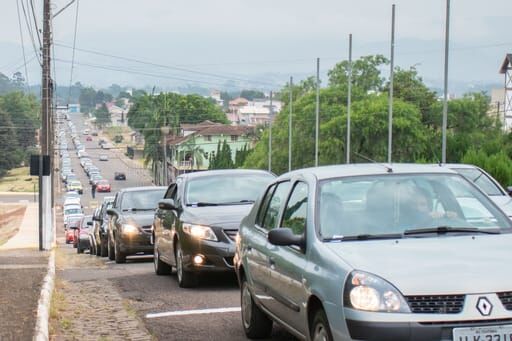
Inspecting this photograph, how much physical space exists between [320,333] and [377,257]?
74 centimetres

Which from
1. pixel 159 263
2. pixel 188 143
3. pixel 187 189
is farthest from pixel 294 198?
pixel 188 143

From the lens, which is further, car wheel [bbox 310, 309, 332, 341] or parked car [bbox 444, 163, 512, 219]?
parked car [bbox 444, 163, 512, 219]

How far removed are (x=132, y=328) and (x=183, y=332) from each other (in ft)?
2.39

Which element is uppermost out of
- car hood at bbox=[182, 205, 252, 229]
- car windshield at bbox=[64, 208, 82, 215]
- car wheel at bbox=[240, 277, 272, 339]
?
car hood at bbox=[182, 205, 252, 229]

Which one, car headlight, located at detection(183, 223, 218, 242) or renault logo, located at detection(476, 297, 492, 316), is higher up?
renault logo, located at detection(476, 297, 492, 316)

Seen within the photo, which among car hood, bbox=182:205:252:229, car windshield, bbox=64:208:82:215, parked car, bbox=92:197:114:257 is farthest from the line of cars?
car windshield, bbox=64:208:82:215

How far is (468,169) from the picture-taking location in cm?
1788

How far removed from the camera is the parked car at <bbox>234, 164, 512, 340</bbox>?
6.50 m

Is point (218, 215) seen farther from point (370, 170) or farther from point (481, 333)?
point (481, 333)

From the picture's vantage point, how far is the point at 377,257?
700 cm

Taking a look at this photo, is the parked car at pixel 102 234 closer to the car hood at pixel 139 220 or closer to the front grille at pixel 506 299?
the car hood at pixel 139 220

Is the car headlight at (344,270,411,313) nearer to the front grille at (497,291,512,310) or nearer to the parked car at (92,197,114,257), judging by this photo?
the front grille at (497,291,512,310)

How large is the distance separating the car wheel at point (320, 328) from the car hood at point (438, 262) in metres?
0.46

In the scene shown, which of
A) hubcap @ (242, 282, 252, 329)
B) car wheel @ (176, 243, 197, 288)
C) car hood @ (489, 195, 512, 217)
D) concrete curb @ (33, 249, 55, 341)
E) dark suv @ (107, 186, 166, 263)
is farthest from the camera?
dark suv @ (107, 186, 166, 263)
